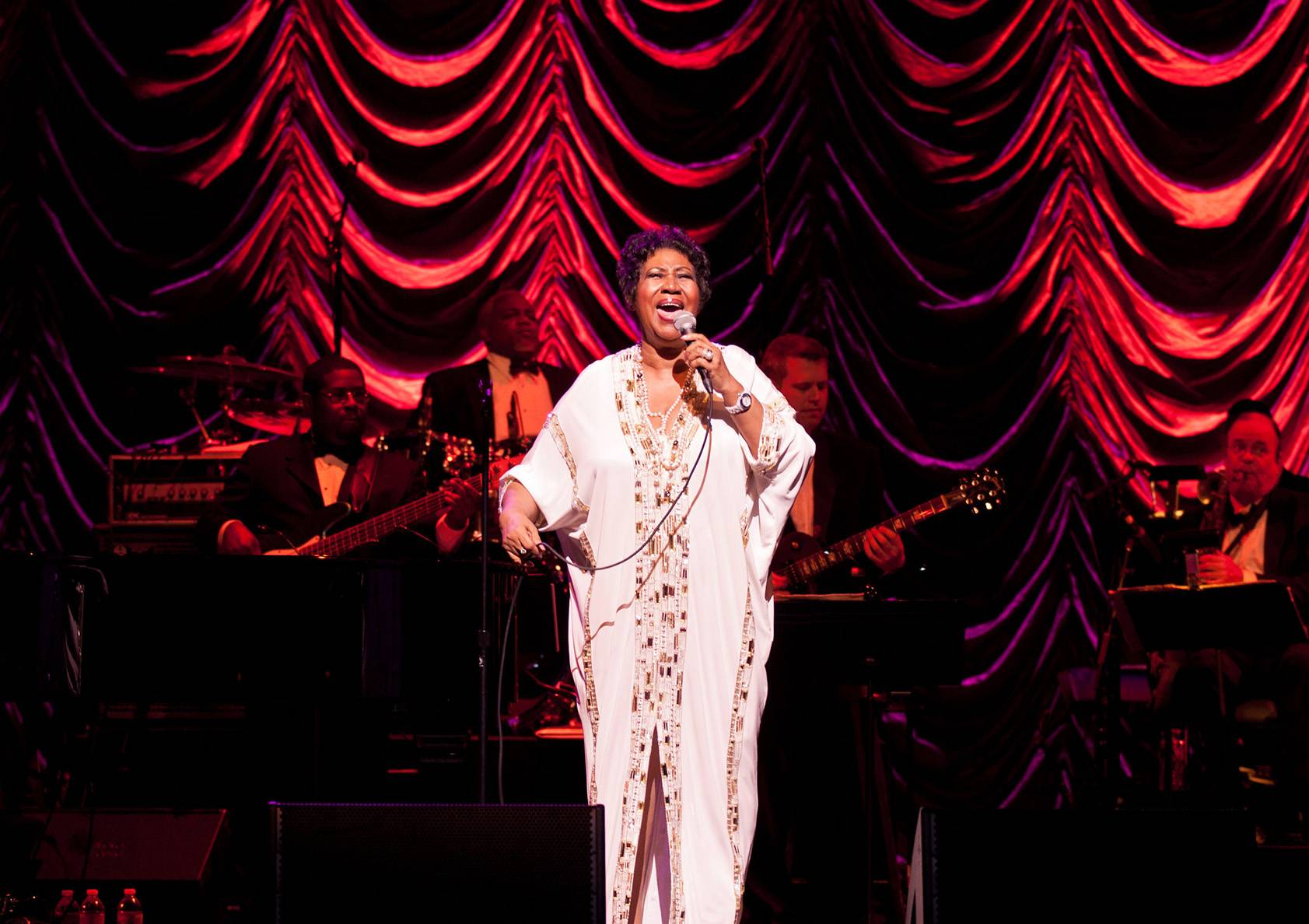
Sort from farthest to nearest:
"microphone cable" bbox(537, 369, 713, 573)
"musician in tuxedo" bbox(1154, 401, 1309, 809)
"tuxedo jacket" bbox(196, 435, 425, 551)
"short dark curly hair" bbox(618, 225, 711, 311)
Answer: "tuxedo jacket" bbox(196, 435, 425, 551)
"musician in tuxedo" bbox(1154, 401, 1309, 809)
"short dark curly hair" bbox(618, 225, 711, 311)
"microphone cable" bbox(537, 369, 713, 573)

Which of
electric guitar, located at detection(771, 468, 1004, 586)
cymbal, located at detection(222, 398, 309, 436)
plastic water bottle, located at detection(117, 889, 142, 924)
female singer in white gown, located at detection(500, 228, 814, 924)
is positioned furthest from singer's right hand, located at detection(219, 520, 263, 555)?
female singer in white gown, located at detection(500, 228, 814, 924)

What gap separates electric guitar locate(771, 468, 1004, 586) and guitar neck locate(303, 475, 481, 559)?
1296 millimetres

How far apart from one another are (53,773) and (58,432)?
2.07 meters

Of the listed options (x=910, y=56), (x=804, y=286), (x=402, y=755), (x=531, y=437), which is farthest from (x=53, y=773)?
(x=910, y=56)

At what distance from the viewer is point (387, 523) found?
19.4 ft

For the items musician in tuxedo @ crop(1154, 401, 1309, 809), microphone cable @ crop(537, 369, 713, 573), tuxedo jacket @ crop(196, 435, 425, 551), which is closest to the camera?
microphone cable @ crop(537, 369, 713, 573)

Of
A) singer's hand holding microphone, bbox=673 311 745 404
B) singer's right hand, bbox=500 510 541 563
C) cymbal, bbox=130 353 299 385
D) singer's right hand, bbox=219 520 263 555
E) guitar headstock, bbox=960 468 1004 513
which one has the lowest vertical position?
singer's right hand, bbox=500 510 541 563

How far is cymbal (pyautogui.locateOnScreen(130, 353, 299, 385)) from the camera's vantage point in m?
6.77

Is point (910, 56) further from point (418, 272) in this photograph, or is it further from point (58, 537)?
point (58, 537)

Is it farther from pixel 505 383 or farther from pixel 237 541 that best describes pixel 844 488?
pixel 237 541

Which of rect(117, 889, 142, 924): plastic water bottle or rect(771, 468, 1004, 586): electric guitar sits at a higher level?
rect(771, 468, 1004, 586): electric guitar

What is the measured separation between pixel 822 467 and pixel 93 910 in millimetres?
3233

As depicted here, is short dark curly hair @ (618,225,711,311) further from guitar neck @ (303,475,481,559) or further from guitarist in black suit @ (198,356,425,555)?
guitarist in black suit @ (198,356,425,555)

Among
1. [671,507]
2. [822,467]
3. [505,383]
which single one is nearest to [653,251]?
[671,507]
